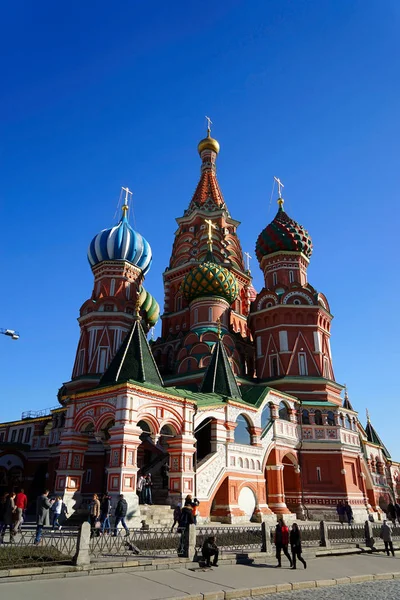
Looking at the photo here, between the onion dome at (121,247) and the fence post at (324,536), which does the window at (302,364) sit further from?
the fence post at (324,536)

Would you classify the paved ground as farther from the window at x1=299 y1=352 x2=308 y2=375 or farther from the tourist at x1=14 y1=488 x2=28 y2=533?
the window at x1=299 y1=352 x2=308 y2=375

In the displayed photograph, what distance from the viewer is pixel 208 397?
17.9 m

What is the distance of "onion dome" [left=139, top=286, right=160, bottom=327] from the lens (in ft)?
98.3

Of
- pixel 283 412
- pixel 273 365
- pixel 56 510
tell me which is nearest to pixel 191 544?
pixel 56 510

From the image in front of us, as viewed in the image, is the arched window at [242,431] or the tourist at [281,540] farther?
the arched window at [242,431]

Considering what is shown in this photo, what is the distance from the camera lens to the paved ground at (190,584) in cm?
656

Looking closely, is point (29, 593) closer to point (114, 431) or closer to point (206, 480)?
point (114, 431)

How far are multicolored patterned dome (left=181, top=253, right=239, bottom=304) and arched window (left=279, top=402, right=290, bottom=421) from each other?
7.08m

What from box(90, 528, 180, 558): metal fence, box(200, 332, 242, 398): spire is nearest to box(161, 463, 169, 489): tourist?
box(200, 332, 242, 398): spire

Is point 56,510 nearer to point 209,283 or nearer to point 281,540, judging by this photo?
point 281,540

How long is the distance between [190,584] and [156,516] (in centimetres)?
667

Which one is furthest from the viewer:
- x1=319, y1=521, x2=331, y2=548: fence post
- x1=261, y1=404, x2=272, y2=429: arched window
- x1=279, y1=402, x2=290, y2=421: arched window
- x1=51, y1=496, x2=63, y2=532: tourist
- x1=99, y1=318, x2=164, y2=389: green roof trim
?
x1=279, y1=402, x2=290, y2=421: arched window

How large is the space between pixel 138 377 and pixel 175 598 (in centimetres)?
948

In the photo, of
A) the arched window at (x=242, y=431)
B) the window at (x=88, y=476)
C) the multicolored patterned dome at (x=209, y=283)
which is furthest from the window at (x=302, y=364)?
the window at (x=88, y=476)
